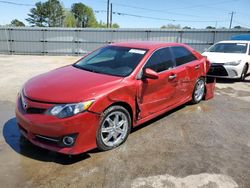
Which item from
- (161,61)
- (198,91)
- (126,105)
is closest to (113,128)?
(126,105)

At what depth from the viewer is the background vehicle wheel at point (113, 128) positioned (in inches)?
128

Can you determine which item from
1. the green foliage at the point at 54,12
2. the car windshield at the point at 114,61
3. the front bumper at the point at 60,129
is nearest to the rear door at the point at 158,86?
the car windshield at the point at 114,61

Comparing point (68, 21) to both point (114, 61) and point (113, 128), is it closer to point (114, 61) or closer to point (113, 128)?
point (114, 61)

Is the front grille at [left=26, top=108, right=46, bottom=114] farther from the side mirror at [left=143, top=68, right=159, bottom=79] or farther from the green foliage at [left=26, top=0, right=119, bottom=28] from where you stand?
the green foliage at [left=26, top=0, right=119, bottom=28]

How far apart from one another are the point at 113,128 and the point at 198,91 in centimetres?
302

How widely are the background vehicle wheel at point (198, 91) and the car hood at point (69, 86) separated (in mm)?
2603

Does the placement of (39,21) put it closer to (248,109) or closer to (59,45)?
(59,45)

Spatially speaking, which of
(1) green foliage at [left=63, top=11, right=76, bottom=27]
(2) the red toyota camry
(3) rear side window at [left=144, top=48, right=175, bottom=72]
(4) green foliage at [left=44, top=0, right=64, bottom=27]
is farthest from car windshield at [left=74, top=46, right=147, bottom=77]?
(4) green foliage at [left=44, top=0, right=64, bottom=27]

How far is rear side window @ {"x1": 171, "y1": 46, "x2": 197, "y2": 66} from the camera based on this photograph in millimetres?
4719

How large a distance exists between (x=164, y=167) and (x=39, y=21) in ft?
263

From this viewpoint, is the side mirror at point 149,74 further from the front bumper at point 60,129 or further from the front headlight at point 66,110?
the front headlight at point 66,110

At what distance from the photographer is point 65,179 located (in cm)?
279

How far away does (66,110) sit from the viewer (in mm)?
2914

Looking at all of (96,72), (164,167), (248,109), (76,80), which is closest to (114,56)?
(96,72)
